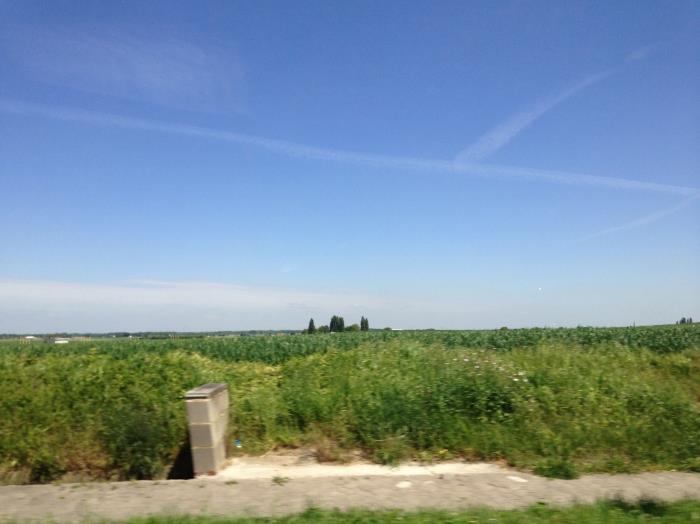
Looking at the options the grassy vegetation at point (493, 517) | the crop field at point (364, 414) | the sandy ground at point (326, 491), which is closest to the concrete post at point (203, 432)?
the sandy ground at point (326, 491)

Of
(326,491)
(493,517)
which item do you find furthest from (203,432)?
(493,517)

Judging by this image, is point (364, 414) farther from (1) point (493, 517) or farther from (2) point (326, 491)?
Answer: (1) point (493, 517)

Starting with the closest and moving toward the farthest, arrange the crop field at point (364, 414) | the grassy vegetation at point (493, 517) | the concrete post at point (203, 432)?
the grassy vegetation at point (493, 517), the concrete post at point (203, 432), the crop field at point (364, 414)

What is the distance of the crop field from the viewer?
285 inches

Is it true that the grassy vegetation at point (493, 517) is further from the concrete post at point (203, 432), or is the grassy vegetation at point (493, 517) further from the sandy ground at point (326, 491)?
the concrete post at point (203, 432)

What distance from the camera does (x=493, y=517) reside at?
4965 millimetres

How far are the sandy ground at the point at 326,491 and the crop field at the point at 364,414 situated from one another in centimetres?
42

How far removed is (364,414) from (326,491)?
6.92ft

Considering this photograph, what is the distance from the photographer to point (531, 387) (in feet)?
29.7

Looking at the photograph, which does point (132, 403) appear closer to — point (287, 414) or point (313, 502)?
point (287, 414)

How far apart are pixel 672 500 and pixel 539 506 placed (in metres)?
1.59

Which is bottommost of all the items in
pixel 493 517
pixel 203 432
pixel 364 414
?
pixel 493 517

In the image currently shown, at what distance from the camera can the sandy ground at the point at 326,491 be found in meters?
5.48

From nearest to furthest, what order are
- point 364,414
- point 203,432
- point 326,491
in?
point 326,491 < point 203,432 < point 364,414
